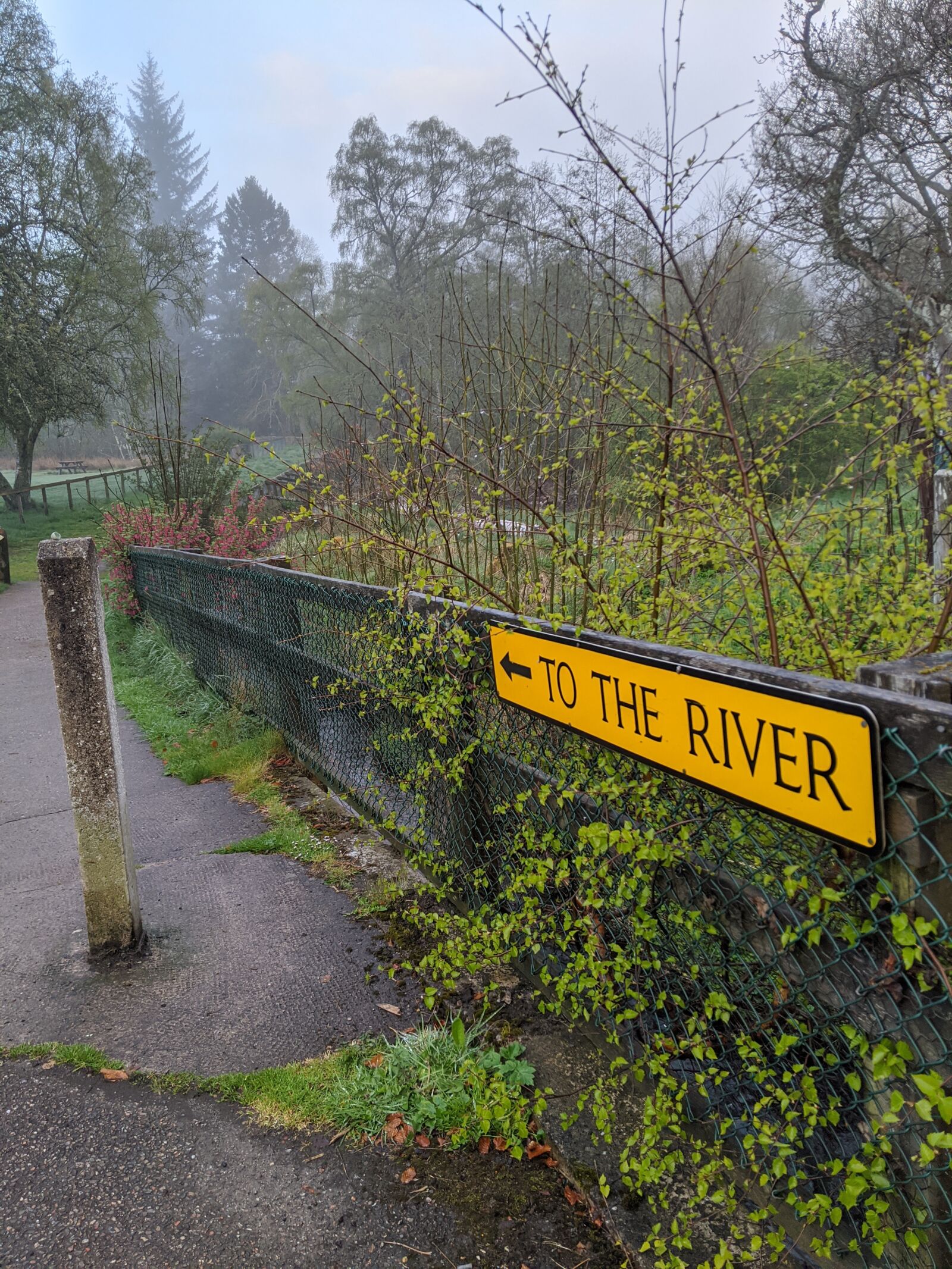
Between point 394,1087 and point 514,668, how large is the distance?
137 cm

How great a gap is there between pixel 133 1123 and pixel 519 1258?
1.25 m

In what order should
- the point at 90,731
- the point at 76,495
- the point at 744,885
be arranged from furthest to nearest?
the point at 76,495
the point at 90,731
the point at 744,885

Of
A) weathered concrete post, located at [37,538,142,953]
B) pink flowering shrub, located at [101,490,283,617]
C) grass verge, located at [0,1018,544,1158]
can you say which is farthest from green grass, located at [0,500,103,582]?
grass verge, located at [0,1018,544,1158]

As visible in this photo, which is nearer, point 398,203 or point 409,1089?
point 409,1089

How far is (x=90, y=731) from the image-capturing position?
3207 mm

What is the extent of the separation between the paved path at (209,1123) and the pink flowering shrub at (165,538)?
22.1ft

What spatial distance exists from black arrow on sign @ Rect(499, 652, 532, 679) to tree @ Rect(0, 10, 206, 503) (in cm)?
2438

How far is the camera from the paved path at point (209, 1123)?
2.12m

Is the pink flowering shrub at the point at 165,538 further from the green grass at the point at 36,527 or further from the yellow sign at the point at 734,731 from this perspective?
the green grass at the point at 36,527

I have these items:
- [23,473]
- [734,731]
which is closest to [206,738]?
[734,731]

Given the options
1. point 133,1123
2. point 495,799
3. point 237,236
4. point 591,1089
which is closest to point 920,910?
point 591,1089

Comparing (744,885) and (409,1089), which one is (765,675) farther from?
(409,1089)

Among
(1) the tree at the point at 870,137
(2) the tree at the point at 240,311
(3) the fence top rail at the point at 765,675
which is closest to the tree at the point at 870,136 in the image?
(1) the tree at the point at 870,137

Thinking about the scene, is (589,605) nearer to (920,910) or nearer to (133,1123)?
(920,910)
